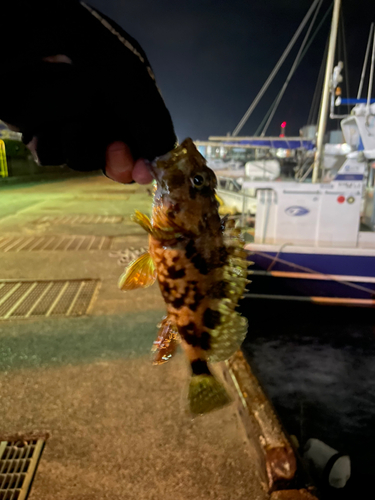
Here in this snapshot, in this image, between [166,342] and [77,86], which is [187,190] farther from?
[166,342]

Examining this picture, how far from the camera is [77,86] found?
1633 mm

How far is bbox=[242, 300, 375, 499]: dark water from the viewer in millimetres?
5725

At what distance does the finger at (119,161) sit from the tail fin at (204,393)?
4.08 ft

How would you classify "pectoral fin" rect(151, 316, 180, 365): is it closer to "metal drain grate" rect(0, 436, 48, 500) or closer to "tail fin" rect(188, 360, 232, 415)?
"tail fin" rect(188, 360, 232, 415)

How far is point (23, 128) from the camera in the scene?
1.86 m

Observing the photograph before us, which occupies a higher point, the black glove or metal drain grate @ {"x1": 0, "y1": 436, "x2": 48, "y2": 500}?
the black glove

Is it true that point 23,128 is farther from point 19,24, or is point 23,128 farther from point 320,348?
point 320,348

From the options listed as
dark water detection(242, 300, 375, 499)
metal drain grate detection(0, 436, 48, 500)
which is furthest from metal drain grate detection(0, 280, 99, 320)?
dark water detection(242, 300, 375, 499)

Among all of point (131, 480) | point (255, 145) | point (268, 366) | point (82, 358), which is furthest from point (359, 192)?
point (255, 145)

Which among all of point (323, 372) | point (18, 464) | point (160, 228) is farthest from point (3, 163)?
point (160, 228)

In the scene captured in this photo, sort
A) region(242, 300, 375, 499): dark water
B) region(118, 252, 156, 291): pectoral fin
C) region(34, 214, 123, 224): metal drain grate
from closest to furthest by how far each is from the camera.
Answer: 1. region(118, 252, 156, 291): pectoral fin
2. region(242, 300, 375, 499): dark water
3. region(34, 214, 123, 224): metal drain grate

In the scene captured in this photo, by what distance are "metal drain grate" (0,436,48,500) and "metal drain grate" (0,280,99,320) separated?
2.51 m

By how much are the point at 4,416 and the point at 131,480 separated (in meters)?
1.47

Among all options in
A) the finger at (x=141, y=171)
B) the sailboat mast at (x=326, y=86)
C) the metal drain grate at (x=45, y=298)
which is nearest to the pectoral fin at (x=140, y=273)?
the finger at (x=141, y=171)
